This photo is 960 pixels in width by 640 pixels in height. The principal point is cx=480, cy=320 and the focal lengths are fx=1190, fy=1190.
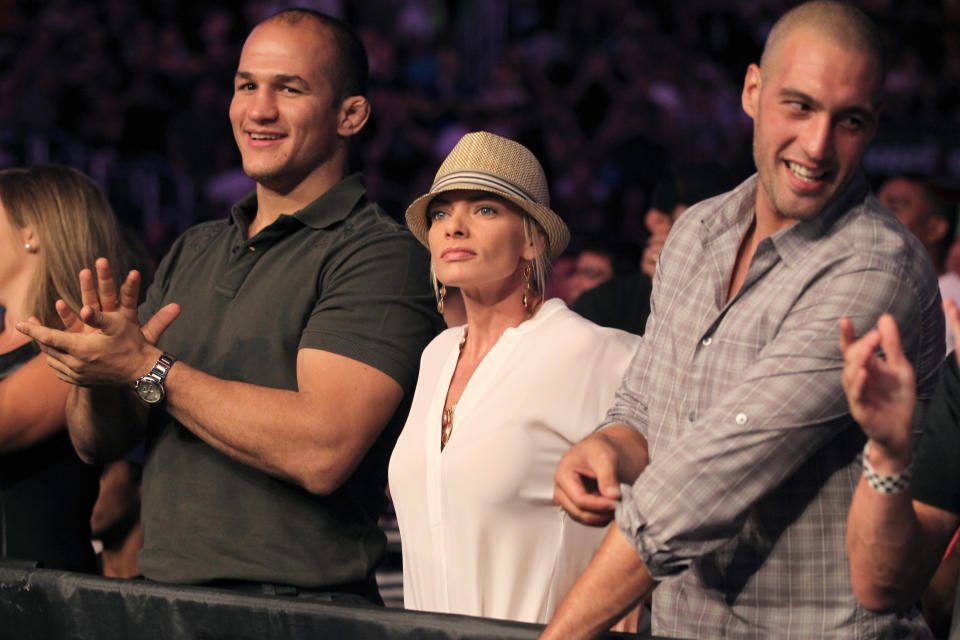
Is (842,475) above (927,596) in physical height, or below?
above

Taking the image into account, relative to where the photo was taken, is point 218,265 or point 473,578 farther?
point 218,265

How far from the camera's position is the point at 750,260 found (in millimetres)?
1599

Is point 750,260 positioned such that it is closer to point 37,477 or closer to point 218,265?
point 218,265

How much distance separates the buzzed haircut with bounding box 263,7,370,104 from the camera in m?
2.27

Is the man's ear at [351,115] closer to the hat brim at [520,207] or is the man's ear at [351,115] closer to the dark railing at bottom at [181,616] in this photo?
the hat brim at [520,207]

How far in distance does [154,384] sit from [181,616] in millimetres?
383

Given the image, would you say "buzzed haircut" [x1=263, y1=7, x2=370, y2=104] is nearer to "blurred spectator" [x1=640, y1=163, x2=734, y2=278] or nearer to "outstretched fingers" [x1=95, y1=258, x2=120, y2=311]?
"outstretched fingers" [x1=95, y1=258, x2=120, y2=311]

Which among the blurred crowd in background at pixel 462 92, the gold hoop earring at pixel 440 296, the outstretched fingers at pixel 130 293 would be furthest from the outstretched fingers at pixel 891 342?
the blurred crowd in background at pixel 462 92

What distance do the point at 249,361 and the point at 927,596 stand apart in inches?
50.5

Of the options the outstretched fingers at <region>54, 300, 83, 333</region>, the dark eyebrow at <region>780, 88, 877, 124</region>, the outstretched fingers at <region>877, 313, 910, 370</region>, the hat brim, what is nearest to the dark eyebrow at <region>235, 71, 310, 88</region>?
the hat brim

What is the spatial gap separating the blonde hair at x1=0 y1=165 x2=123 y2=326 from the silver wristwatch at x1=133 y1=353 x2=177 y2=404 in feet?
1.96

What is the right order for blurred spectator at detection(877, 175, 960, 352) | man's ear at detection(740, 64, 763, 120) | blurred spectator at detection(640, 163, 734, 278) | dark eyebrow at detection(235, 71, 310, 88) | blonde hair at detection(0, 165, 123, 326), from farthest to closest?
blurred spectator at detection(877, 175, 960, 352)
blurred spectator at detection(640, 163, 734, 278)
blonde hair at detection(0, 165, 123, 326)
dark eyebrow at detection(235, 71, 310, 88)
man's ear at detection(740, 64, 763, 120)

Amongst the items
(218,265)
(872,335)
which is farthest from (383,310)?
(872,335)

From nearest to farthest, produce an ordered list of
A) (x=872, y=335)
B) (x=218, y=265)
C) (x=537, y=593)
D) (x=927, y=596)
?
(x=872, y=335), (x=537, y=593), (x=927, y=596), (x=218, y=265)
